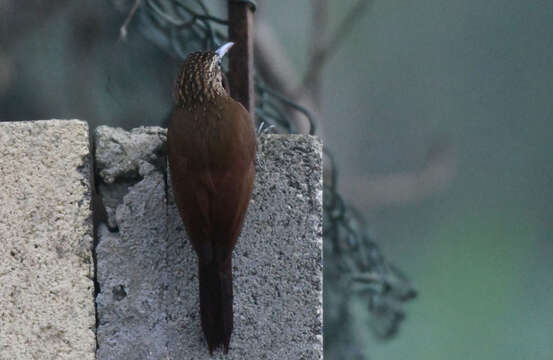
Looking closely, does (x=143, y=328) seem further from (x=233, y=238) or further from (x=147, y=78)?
(x=147, y=78)

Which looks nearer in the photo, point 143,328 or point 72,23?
point 143,328

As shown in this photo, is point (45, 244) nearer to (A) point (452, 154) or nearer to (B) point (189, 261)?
(B) point (189, 261)

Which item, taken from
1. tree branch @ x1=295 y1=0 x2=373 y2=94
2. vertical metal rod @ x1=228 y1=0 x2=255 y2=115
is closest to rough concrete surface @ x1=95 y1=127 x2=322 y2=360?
vertical metal rod @ x1=228 y1=0 x2=255 y2=115

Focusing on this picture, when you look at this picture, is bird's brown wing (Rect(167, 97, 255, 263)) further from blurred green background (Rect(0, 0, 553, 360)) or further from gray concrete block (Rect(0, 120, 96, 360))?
blurred green background (Rect(0, 0, 553, 360))

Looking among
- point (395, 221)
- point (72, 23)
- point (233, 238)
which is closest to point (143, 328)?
point (233, 238)

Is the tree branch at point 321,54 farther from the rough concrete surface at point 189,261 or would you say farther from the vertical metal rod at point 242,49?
the rough concrete surface at point 189,261
